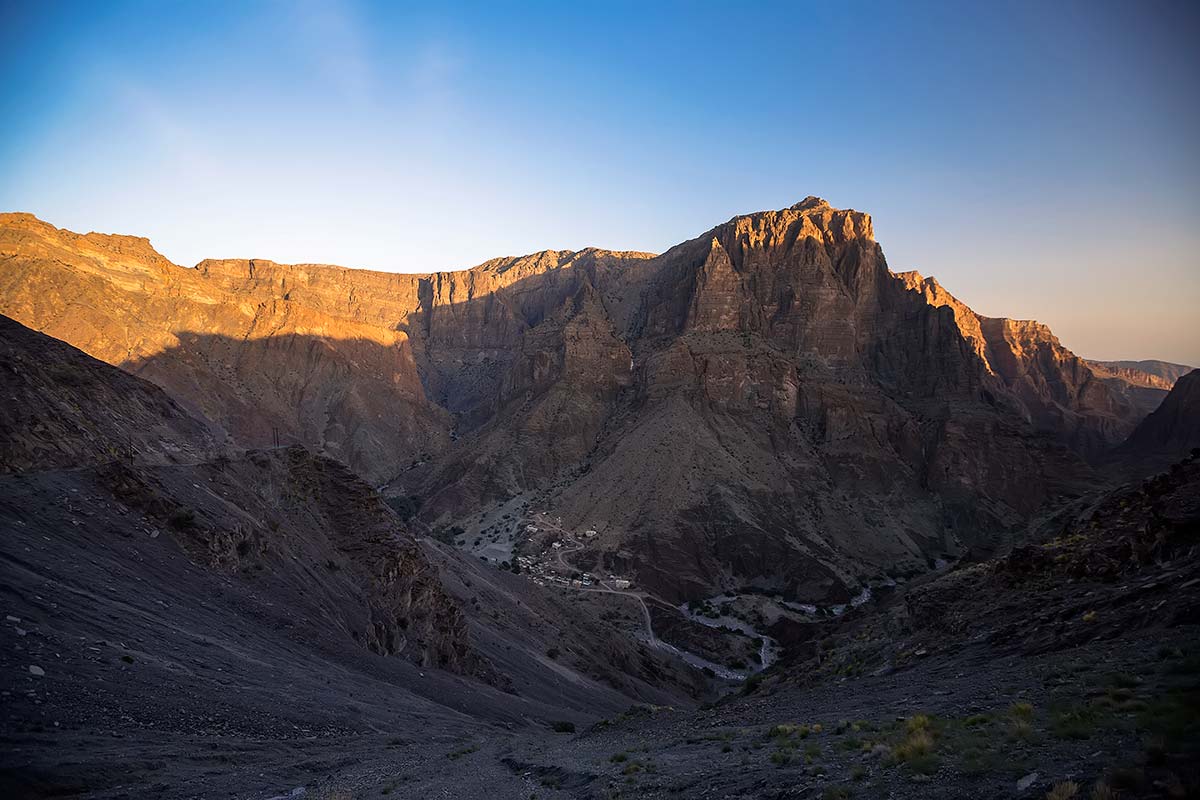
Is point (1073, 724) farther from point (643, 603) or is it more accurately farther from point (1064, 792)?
point (643, 603)

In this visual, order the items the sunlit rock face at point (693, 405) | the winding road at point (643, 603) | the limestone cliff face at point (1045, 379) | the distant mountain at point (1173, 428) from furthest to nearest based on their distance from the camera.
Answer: the limestone cliff face at point (1045, 379)
the distant mountain at point (1173, 428)
the sunlit rock face at point (693, 405)
the winding road at point (643, 603)

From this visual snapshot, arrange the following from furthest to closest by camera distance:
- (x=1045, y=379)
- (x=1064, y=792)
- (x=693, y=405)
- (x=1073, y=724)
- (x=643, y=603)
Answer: (x=1045, y=379) < (x=693, y=405) < (x=643, y=603) < (x=1073, y=724) < (x=1064, y=792)

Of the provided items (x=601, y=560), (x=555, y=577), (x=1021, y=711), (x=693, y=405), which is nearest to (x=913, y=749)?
(x=1021, y=711)

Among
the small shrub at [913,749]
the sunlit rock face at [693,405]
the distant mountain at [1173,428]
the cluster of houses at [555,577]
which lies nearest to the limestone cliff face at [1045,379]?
the sunlit rock face at [693,405]

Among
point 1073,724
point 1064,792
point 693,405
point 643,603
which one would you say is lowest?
point 643,603

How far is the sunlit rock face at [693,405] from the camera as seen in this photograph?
89.8 meters

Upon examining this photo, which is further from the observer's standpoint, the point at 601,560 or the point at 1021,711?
the point at 601,560

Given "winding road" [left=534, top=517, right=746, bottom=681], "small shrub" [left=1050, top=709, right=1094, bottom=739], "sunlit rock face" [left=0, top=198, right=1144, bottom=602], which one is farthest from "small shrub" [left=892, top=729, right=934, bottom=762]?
"sunlit rock face" [left=0, top=198, right=1144, bottom=602]

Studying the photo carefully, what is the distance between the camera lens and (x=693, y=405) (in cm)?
10719

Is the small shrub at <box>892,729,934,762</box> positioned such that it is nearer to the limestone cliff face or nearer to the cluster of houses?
the cluster of houses

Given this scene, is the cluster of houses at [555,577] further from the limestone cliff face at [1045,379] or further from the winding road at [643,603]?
the limestone cliff face at [1045,379]

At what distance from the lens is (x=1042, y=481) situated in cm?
10462

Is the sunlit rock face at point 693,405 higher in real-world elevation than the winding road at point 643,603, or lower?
higher

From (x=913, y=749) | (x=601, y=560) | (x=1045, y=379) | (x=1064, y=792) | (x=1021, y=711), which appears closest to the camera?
(x=1064, y=792)
